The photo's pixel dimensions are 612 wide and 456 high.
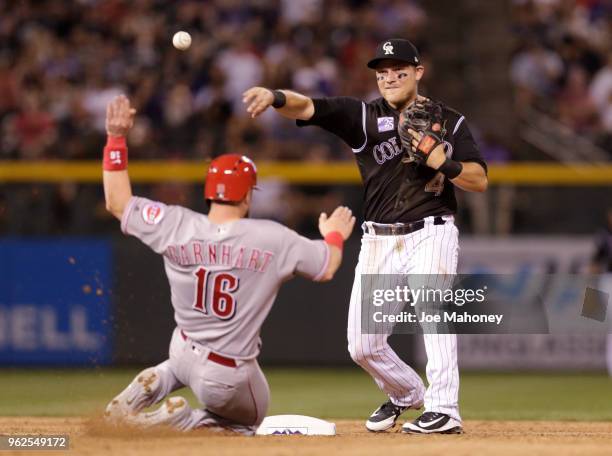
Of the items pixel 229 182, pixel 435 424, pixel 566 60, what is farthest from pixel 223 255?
pixel 566 60

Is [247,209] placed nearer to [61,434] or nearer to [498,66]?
[61,434]

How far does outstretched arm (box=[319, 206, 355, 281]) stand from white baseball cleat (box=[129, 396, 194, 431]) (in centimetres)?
96

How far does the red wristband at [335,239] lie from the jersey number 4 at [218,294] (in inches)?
18.8

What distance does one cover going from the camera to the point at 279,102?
20.5 feet

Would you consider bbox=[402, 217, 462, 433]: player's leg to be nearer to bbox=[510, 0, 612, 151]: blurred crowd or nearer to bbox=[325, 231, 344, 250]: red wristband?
bbox=[325, 231, 344, 250]: red wristband

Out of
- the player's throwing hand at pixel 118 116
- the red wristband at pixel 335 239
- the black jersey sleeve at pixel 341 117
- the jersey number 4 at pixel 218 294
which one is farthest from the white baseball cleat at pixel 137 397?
the black jersey sleeve at pixel 341 117

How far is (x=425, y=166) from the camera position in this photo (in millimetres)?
6539

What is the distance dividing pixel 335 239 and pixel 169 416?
1.18 meters

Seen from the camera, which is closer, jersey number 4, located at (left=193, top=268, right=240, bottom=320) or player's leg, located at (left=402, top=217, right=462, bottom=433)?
jersey number 4, located at (left=193, top=268, right=240, bottom=320)

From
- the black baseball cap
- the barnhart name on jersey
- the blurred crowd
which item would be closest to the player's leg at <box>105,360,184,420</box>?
the barnhart name on jersey

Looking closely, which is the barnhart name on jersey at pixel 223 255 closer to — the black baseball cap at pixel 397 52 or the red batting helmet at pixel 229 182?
the red batting helmet at pixel 229 182

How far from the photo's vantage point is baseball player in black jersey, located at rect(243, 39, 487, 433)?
6.37 meters

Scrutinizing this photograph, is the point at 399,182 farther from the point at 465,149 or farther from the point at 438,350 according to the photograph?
the point at 438,350

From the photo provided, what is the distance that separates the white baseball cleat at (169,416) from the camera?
577cm
